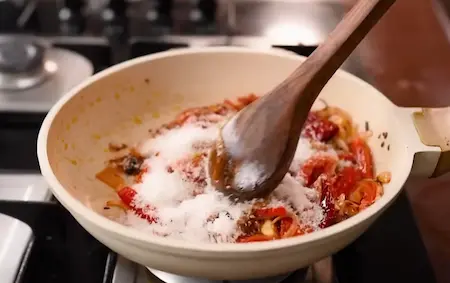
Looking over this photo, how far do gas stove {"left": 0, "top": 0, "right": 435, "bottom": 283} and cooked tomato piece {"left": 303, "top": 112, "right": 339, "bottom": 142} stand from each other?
11cm

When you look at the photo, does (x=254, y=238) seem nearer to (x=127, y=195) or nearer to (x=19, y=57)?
(x=127, y=195)

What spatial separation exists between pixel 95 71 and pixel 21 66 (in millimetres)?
97

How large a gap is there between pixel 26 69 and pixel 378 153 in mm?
478

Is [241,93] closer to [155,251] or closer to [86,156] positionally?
[86,156]

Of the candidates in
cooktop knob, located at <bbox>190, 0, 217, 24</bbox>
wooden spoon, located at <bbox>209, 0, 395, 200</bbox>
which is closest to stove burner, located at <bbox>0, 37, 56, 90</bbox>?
cooktop knob, located at <bbox>190, 0, 217, 24</bbox>

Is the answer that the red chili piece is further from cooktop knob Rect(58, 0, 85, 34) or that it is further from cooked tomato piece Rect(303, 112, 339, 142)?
cooktop knob Rect(58, 0, 85, 34)

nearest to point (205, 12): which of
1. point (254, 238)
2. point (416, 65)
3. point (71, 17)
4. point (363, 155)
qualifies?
point (71, 17)

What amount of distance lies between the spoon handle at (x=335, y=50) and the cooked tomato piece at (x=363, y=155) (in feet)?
0.36

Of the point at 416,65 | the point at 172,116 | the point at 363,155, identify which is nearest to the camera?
the point at 363,155

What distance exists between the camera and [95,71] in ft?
3.00

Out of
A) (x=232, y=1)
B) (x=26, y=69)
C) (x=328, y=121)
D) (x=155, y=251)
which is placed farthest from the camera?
(x=232, y=1)

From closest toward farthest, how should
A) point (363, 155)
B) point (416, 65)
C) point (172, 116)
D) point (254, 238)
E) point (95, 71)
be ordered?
point (254, 238)
point (363, 155)
point (172, 116)
point (95, 71)
point (416, 65)

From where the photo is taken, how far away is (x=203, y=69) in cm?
78

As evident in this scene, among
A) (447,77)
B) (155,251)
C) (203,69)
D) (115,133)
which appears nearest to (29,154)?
(115,133)
